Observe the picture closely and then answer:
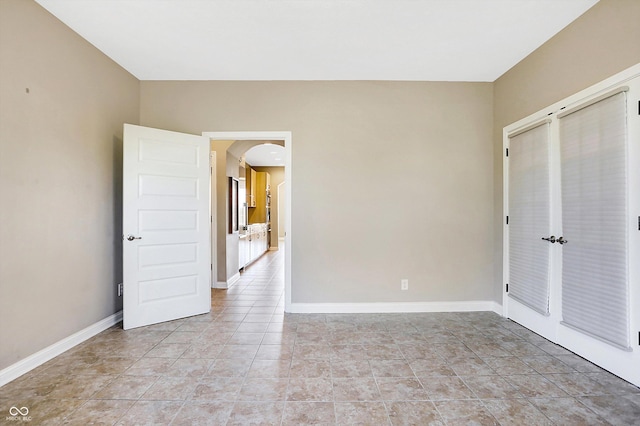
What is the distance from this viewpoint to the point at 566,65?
2.57 metres

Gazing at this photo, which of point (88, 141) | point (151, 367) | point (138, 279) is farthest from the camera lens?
point (138, 279)

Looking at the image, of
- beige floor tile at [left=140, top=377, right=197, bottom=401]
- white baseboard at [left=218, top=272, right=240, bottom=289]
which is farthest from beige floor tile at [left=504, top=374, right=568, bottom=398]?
white baseboard at [left=218, top=272, right=240, bottom=289]

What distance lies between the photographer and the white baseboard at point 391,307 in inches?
140

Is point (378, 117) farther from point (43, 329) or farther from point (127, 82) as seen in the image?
point (43, 329)

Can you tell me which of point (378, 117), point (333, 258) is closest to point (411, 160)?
point (378, 117)

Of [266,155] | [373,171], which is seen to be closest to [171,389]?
[373,171]

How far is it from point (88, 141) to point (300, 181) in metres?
2.18

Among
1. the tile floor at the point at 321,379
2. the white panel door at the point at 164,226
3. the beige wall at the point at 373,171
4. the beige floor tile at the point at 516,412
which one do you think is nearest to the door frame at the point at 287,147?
the beige wall at the point at 373,171

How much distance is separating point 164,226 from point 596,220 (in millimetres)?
4030

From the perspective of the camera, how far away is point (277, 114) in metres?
3.58

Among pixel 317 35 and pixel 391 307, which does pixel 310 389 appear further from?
pixel 317 35

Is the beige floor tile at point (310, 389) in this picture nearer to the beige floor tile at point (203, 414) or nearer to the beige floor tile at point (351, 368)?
the beige floor tile at point (351, 368)

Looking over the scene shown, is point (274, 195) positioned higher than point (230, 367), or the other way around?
point (274, 195)

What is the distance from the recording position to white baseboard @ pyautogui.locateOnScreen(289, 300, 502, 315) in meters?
3.56
